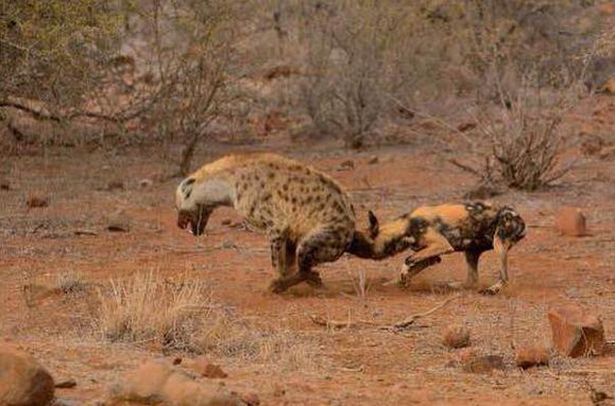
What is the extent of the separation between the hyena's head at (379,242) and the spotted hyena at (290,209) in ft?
0.56

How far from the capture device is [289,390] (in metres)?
6.15

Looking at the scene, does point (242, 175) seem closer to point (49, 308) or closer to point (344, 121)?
point (49, 308)

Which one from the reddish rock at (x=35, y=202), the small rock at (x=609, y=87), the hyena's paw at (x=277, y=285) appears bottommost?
the hyena's paw at (x=277, y=285)

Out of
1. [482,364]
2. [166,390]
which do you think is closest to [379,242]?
[482,364]

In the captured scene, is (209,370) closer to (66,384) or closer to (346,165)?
(66,384)

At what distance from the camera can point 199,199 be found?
410 inches

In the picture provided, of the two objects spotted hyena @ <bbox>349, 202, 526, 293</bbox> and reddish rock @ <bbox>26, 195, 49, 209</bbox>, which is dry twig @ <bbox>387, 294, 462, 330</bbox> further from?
reddish rock @ <bbox>26, 195, 49, 209</bbox>

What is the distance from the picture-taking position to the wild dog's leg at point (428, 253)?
33.9 ft

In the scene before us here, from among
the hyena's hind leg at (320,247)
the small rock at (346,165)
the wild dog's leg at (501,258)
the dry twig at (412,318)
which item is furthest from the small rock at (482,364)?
the small rock at (346,165)

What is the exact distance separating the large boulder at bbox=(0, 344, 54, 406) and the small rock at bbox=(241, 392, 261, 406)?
860mm

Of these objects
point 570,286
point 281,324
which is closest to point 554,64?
point 570,286

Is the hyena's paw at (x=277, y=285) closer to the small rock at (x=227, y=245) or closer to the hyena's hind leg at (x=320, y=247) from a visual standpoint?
the hyena's hind leg at (x=320, y=247)

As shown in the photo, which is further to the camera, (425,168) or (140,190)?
(425,168)

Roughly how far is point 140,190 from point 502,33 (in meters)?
12.0
